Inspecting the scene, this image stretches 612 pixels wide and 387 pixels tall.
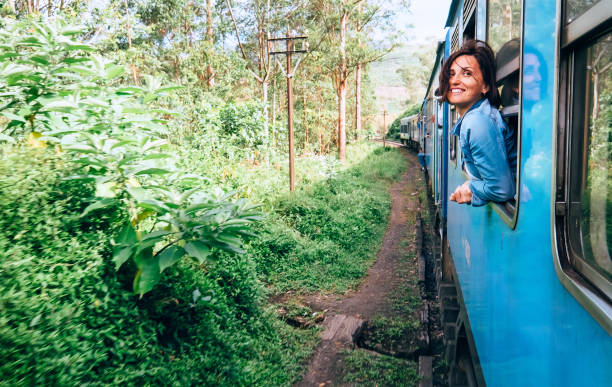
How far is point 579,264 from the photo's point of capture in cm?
114

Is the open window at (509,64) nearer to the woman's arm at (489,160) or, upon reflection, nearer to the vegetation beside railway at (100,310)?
the woman's arm at (489,160)

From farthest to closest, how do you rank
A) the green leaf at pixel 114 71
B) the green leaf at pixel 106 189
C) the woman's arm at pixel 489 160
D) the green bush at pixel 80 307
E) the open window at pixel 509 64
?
the green leaf at pixel 114 71 → the green leaf at pixel 106 189 → the green bush at pixel 80 307 → the woman's arm at pixel 489 160 → the open window at pixel 509 64

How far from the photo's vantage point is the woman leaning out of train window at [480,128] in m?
1.85

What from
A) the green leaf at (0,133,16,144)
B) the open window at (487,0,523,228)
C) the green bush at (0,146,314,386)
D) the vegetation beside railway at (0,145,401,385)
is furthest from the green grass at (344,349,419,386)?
the green leaf at (0,133,16,144)

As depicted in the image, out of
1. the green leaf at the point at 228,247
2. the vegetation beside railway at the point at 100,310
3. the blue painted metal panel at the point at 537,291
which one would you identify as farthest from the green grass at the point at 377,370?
the blue painted metal panel at the point at 537,291

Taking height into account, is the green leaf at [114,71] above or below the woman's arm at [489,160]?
above

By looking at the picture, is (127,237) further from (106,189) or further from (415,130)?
(415,130)

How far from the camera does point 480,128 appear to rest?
189 cm

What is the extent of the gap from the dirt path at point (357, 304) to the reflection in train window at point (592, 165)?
3612 millimetres

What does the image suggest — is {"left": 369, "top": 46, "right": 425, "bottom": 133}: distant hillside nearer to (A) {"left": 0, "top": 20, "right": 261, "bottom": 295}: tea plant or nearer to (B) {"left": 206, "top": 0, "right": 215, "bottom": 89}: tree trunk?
(B) {"left": 206, "top": 0, "right": 215, "bottom": 89}: tree trunk

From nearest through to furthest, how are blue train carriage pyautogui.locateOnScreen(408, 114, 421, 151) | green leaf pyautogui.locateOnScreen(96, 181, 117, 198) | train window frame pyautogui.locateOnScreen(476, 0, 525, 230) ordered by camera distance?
train window frame pyautogui.locateOnScreen(476, 0, 525, 230), green leaf pyautogui.locateOnScreen(96, 181, 117, 198), blue train carriage pyautogui.locateOnScreen(408, 114, 421, 151)

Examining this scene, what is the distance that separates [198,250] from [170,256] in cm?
23

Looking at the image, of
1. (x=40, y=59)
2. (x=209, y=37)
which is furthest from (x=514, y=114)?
(x=209, y=37)

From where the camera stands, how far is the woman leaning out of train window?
185cm
